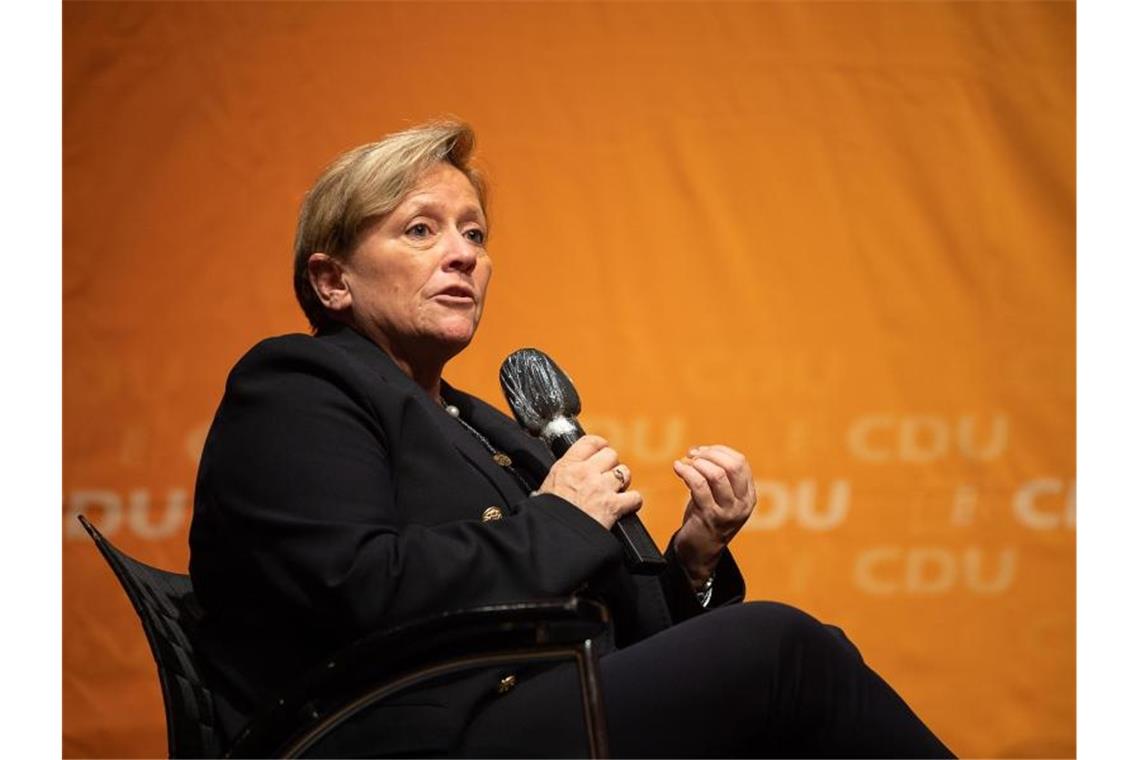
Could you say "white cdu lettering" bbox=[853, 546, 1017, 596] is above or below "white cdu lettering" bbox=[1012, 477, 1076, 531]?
below

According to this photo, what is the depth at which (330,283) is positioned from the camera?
79.0 inches

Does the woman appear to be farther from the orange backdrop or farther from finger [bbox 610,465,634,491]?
the orange backdrop

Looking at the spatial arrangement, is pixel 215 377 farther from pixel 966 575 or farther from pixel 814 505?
pixel 966 575

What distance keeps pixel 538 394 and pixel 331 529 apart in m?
0.45

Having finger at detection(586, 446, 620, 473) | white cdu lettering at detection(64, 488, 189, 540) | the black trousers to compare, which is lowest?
the black trousers

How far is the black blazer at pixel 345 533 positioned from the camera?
60.1 inches

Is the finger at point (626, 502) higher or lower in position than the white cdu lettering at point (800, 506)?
lower

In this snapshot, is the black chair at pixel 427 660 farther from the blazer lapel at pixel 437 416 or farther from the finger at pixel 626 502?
the blazer lapel at pixel 437 416

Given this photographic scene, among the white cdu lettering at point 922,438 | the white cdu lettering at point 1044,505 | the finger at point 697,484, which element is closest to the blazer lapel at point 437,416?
the finger at point 697,484

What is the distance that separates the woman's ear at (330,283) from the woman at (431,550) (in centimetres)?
3

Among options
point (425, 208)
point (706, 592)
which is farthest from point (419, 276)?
point (706, 592)

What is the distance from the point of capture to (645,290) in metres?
3.18

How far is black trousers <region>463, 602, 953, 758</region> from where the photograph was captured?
1.48 metres

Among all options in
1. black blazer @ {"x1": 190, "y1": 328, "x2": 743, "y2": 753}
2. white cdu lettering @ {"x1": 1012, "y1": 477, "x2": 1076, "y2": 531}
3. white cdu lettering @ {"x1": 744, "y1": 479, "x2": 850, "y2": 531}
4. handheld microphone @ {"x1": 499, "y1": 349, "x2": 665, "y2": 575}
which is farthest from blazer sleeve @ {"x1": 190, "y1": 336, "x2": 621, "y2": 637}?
white cdu lettering @ {"x1": 1012, "y1": 477, "x2": 1076, "y2": 531}
